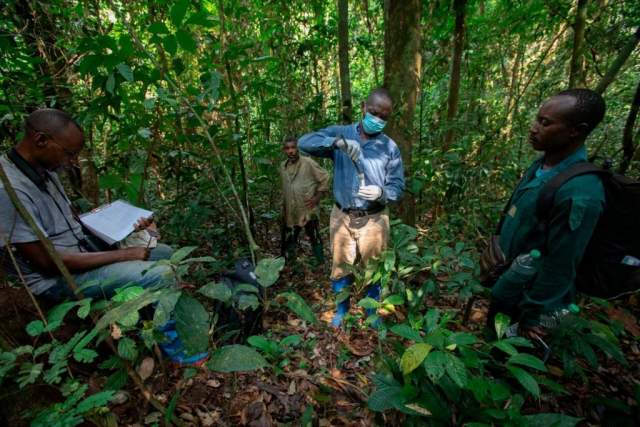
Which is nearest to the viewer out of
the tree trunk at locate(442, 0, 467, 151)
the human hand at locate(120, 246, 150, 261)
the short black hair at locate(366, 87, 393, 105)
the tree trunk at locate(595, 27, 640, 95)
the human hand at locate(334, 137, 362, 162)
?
the human hand at locate(120, 246, 150, 261)

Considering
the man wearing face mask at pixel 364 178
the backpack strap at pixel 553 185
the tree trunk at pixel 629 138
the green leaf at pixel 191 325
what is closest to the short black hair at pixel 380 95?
the man wearing face mask at pixel 364 178

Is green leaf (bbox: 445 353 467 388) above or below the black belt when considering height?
above

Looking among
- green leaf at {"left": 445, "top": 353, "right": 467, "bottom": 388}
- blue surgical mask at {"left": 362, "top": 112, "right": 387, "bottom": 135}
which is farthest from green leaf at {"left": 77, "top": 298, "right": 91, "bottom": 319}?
blue surgical mask at {"left": 362, "top": 112, "right": 387, "bottom": 135}

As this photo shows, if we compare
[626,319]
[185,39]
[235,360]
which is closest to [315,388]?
[235,360]

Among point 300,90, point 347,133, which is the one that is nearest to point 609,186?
point 347,133

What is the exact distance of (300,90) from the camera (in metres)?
5.54

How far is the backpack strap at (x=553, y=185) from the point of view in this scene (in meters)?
1.56

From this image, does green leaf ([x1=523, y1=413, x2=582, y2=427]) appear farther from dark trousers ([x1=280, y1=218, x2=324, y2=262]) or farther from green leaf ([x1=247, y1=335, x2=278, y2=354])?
dark trousers ([x1=280, y1=218, x2=324, y2=262])

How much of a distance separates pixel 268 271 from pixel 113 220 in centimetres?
180

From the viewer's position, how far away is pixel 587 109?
1645 millimetres

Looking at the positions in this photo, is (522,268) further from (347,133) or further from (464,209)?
(464,209)

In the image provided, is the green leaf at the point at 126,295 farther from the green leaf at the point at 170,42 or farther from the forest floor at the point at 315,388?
the green leaf at the point at 170,42

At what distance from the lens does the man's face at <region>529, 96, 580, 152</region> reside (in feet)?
5.53

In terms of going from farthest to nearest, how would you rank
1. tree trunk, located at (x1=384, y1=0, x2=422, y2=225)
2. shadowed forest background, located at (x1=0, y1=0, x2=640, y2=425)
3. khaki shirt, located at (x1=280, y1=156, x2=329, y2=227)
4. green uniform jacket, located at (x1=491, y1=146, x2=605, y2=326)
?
khaki shirt, located at (x1=280, y1=156, x2=329, y2=227) < tree trunk, located at (x1=384, y1=0, x2=422, y2=225) < shadowed forest background, located at (x1=0, y1=0, x2=640, y2=425) < green uniform jacket, located at (x1=491, y1=146, x2=605, y2=326)
